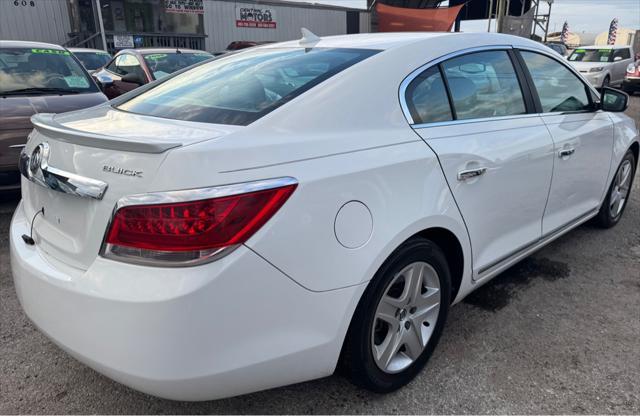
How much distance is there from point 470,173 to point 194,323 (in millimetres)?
1459

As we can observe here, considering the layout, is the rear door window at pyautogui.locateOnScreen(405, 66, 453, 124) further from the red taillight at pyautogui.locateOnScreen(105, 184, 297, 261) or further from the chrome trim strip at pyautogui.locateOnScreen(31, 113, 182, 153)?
the chrome trim strip at pyautogui.locateOnScreen(31, 113, 182, 153)

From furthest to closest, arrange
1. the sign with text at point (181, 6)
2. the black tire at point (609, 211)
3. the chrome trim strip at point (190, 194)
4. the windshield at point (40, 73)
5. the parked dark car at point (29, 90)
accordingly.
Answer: the sign with text at point (181, 6), the windshield at point (40, 73), the parked dark car at point (29, 90), the black tire at point (609, 211), the chrome trim strip at point (190, 194)

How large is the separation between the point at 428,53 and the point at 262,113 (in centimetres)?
97

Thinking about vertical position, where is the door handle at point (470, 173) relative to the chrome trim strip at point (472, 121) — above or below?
below

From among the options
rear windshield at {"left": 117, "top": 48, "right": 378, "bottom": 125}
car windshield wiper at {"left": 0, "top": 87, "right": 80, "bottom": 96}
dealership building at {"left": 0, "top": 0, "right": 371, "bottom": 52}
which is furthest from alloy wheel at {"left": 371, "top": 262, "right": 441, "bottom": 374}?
dealership building at {"left": 0, "top": 0, "right": 371, "bottom": 52}

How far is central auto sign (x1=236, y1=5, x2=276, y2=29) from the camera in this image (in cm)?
2436

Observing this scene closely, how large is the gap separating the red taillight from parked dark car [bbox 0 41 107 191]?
3418 millimetres

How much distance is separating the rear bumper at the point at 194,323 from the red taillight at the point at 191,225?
0.05 metres

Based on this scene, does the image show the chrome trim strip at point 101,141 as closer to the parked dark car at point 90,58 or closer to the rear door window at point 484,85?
the rear door window at point 484,85

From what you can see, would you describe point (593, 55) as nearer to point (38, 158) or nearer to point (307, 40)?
point (307, 40)

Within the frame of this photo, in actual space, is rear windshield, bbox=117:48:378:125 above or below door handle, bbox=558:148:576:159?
above

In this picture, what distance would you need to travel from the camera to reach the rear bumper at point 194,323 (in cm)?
160

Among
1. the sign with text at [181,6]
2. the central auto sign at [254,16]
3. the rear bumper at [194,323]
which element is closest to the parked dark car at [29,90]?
the rear bumper at [194,323]

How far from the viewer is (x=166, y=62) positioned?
8.11 metres
